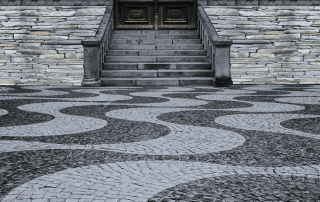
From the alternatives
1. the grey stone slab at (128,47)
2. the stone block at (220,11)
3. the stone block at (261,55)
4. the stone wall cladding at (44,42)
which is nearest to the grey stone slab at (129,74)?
the stone wall cladding at (44,42)

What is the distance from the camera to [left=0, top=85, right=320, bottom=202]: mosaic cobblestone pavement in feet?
5.15

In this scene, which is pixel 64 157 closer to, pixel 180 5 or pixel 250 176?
pixel 250 176

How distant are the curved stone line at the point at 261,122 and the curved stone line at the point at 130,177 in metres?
1.08

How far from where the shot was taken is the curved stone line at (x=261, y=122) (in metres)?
3.02

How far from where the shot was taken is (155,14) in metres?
12.7

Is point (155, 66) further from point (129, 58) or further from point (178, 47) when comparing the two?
point (178, 47)

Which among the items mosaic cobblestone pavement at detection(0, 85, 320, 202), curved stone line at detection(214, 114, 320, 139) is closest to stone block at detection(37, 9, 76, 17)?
mosaic cobblestone pavement at detection(0, 85, 320, 202)

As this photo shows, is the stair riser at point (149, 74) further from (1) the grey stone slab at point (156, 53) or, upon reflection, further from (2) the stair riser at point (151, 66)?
(1) the grey stone slab at point (156, 53)

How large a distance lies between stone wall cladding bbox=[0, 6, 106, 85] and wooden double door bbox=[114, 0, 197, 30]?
0.96m

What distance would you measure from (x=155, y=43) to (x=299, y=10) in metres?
4.75

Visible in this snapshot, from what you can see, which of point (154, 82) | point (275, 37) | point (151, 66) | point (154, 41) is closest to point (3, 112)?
point (154, 82)

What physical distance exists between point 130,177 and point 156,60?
8.45 m

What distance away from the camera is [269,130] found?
9.93ft

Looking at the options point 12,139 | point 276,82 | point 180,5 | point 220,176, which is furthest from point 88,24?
point 220,176
